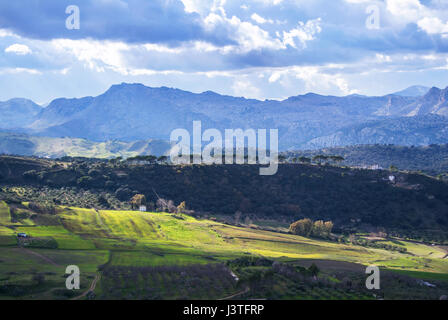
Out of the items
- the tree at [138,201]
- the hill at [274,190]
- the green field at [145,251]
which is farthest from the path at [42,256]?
the tree at [138,201]

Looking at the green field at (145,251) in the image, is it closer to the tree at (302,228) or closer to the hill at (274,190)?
the tree at (302,228)

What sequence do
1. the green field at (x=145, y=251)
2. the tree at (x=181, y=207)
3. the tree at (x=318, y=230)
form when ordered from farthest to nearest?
the tree at (x=181, y=207)
the tree at (x=318, y=230)
the green field at (x=145, y=251)

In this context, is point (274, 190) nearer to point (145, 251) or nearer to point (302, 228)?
point (302, 228)

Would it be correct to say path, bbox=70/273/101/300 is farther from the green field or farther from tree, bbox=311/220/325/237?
tree, bbox=311/220/325/237

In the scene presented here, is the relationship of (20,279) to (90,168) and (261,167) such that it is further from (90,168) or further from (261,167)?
(261,167)

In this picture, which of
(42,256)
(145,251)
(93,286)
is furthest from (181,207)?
(93,286)

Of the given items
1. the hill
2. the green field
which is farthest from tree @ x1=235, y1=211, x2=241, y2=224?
the green field

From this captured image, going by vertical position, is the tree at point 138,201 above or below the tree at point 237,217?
above

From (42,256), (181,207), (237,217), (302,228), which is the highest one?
(42,256)
